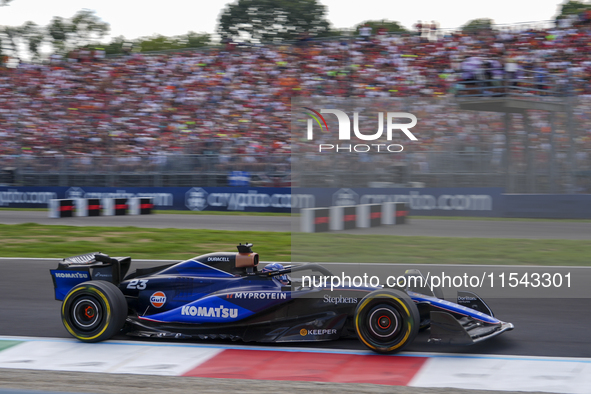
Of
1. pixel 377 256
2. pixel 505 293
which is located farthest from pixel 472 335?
pixel 505 293

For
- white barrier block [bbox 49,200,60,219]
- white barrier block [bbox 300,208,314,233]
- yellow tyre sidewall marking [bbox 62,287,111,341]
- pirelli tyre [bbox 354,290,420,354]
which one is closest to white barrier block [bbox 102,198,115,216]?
white barrier block [bbox 49,200,60,219]

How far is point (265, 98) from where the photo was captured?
731 inches

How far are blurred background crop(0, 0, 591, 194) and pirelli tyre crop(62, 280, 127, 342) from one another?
5239 millimetres

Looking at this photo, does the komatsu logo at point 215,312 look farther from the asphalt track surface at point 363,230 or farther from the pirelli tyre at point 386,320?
the pirelli tyre at point 386,320

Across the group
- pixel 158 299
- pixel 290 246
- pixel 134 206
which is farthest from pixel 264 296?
pixel 134 206

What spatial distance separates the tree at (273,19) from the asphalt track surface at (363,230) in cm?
1785

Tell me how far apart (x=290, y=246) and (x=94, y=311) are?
629 cm

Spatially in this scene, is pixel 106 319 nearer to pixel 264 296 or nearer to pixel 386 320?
pixel 264 296

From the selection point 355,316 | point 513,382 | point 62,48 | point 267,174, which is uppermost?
point 62,48

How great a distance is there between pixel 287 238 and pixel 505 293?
5617mm

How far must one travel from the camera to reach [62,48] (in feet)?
93.1

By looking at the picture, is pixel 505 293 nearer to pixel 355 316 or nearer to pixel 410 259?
pixel 410 259

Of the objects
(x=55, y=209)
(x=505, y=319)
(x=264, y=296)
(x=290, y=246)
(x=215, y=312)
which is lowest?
(x=505, y=319)

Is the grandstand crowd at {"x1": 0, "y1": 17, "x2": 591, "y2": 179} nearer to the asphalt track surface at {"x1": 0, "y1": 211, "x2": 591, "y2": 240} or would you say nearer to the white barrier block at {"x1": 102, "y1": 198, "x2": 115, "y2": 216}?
the white barrier block at {"x1": 102, "y1": 198, "x2": 115, "y2": 216}
